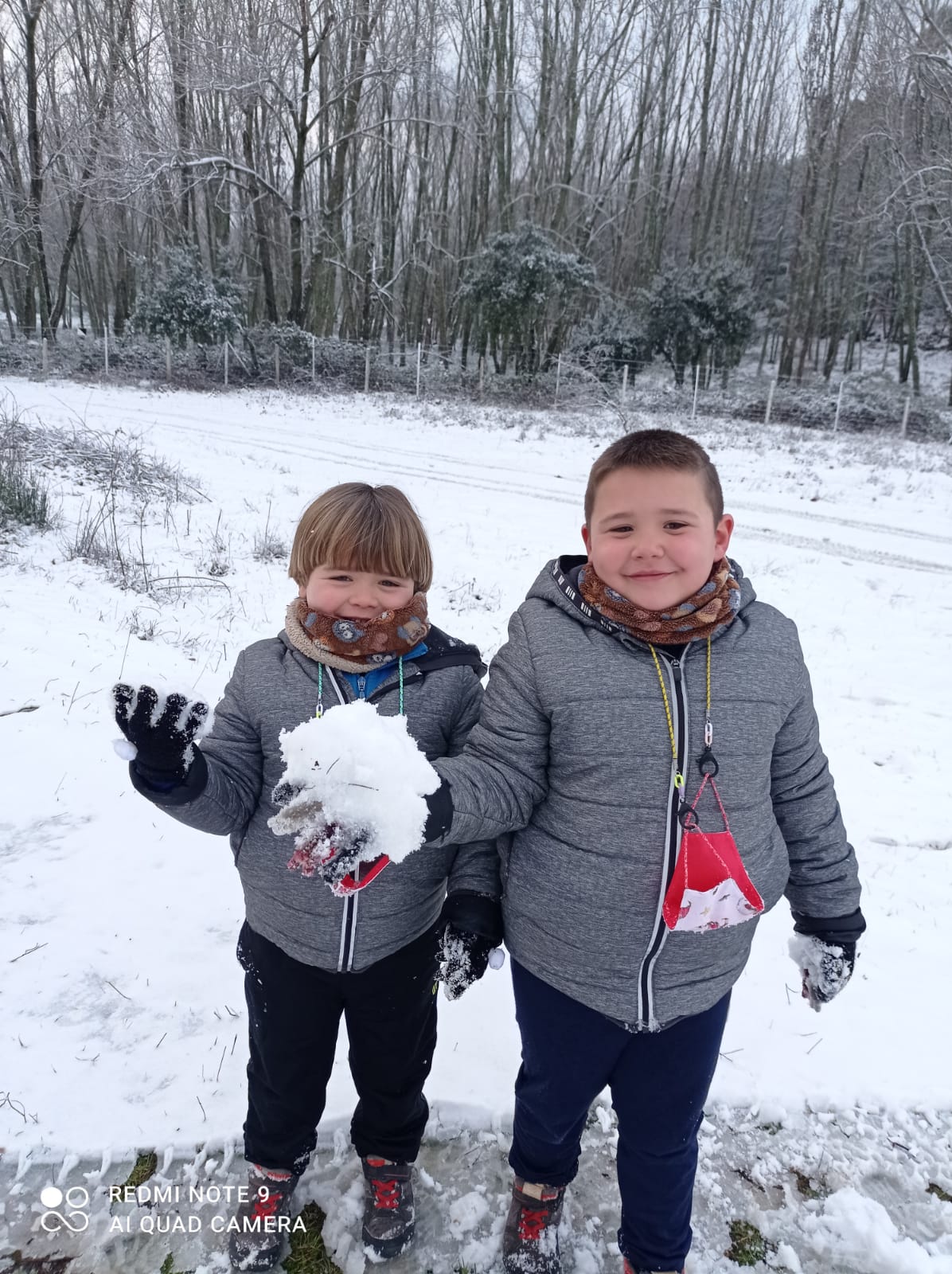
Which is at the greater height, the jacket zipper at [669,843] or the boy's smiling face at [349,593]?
the boy's smiling face at [349,593]

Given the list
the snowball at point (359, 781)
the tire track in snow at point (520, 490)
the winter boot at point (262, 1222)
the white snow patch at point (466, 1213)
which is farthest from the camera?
the tire track in snow at point (520, 490)

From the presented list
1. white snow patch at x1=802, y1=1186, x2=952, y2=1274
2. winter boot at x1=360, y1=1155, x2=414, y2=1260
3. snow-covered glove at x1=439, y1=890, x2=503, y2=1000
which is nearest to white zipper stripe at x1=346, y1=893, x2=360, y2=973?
snow-covered glove at x1=439, y1=890, x2=503, y2=1000

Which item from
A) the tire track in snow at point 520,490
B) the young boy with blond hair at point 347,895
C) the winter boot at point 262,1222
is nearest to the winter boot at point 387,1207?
the young boy with blond hair at point 347,895

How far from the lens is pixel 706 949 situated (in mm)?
1444

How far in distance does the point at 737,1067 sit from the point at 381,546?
1.76 metres

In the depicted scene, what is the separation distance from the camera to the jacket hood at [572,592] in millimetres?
1437

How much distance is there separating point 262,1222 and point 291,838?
2.82 feet

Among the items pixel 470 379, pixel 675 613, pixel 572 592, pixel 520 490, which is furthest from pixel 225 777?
pixel 470 379

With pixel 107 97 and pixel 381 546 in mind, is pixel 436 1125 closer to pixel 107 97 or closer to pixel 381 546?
pixel 381 546

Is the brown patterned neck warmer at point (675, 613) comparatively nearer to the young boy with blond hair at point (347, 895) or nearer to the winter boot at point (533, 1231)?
the young boy with blond hair at point (347, 895)

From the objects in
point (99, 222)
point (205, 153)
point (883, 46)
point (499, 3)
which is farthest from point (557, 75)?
point (99, 222)

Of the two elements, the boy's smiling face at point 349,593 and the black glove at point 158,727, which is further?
the boy's smiling face at point 349,593

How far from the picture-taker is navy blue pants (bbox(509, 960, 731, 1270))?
4.86 ft

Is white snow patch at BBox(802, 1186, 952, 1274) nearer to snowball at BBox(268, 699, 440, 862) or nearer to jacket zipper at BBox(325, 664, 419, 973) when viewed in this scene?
jacket zipper at BBox(325, 664, 419, 973)
